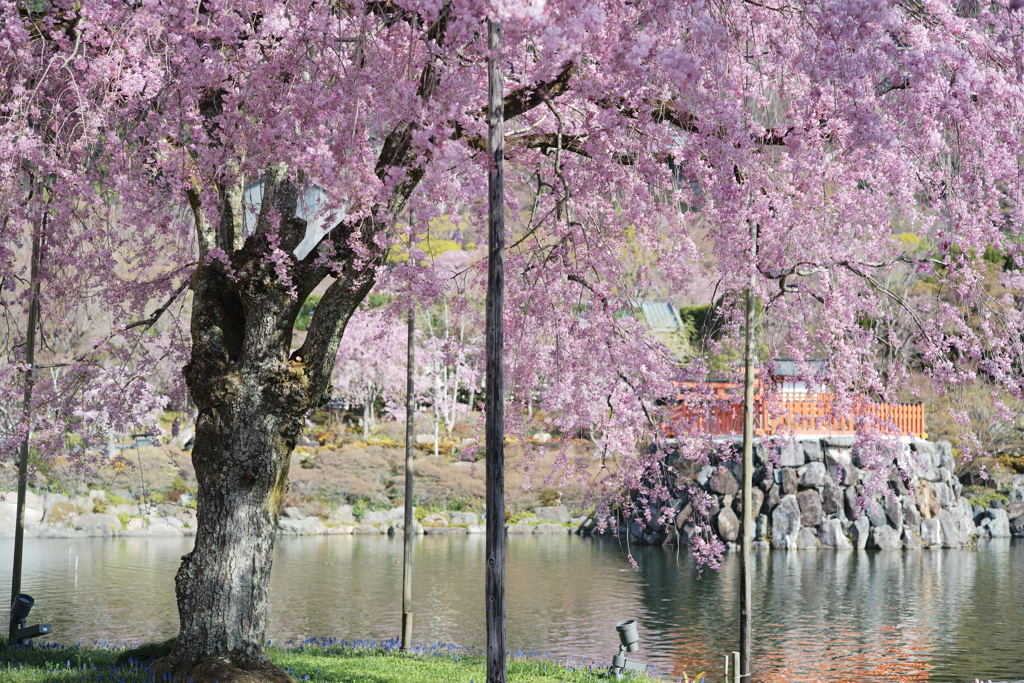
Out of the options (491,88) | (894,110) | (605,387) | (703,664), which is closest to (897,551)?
(703,664)

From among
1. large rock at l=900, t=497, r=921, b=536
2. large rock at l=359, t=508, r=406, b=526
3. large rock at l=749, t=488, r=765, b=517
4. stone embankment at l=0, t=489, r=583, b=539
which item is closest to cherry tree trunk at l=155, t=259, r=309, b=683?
large rock at l=749, t=488, r=765, b=517

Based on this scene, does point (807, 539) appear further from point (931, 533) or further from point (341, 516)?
point (341, 516)

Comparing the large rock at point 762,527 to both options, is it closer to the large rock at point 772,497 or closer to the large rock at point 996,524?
the large rock at point 772,497

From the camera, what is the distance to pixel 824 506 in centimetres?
2748

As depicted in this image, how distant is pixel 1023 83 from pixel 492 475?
15.3ft

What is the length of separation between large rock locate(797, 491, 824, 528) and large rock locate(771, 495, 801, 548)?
25 centimetres


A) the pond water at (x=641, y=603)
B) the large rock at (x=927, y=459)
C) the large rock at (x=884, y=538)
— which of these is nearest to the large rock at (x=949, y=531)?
the pond water at (x=641, y=603)

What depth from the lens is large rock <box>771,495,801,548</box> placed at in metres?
26.9

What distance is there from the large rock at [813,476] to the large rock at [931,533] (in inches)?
151

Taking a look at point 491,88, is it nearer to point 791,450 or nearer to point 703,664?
point 703,664

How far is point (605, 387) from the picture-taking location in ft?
38.3

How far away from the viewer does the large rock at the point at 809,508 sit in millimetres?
27188

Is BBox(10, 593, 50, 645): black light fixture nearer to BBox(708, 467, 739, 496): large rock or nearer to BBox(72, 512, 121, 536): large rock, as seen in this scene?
BBox(708, 467, 739, 496): large rock

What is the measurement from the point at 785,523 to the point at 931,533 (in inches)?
194
